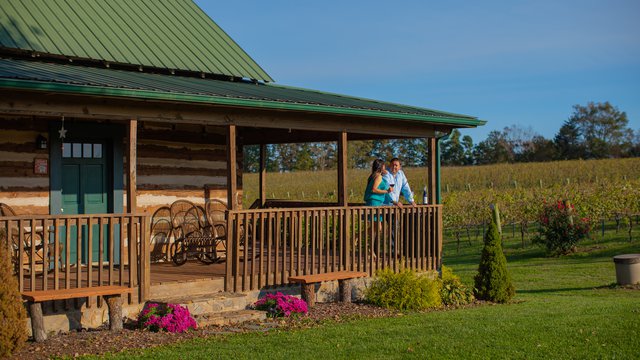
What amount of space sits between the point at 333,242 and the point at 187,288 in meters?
2.51

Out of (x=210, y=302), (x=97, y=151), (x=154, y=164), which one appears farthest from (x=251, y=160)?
(x=210, y=302)

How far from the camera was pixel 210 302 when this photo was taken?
9.84 metres

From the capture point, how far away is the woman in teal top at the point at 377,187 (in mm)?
12742

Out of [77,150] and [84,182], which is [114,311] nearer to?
[84,182]

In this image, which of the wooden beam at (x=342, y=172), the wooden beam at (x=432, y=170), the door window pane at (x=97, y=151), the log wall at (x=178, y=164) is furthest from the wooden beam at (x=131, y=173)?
the wooden beam at (x=432, y=170)

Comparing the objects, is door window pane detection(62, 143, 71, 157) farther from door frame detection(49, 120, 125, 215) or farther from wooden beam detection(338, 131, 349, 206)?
wooden beam detection(338, 131, 349, 206)

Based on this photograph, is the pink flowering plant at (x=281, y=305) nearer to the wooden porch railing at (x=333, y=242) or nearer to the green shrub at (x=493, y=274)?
the wooden porch railing at (x=333, y=242)

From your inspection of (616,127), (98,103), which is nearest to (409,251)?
(98,103)

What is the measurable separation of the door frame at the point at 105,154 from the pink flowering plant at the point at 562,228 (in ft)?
43.4

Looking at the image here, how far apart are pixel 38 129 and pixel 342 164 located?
14.9 feet

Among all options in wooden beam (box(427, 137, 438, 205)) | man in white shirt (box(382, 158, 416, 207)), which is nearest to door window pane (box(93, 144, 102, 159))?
man in white shirt (box(382, 158, 416, 207))

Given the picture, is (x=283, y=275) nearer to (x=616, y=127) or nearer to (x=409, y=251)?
(x=409, y=251)

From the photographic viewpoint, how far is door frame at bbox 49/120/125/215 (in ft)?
38.1

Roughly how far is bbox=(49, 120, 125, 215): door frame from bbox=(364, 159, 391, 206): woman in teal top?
3900 millimetres
